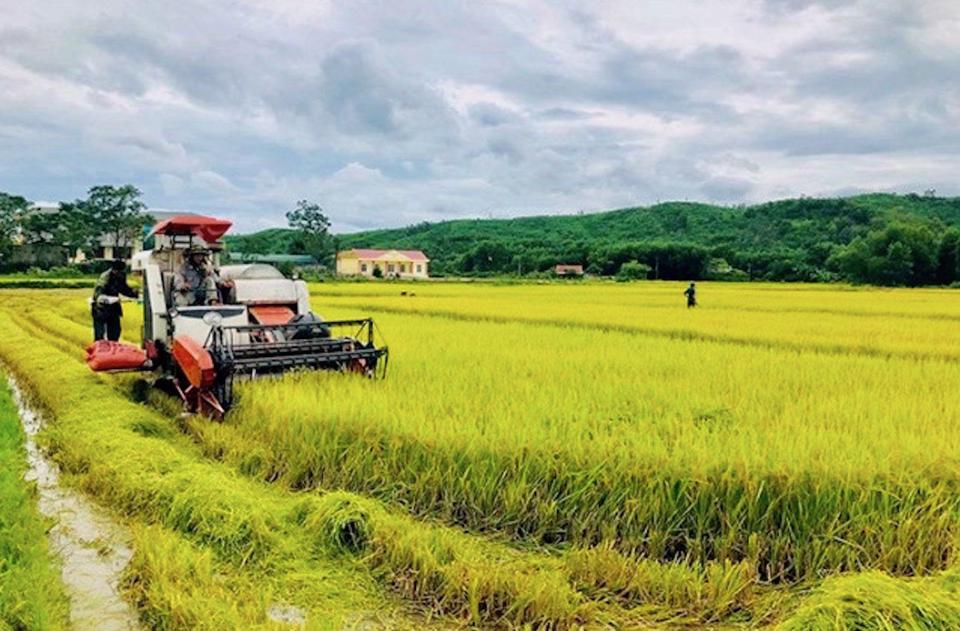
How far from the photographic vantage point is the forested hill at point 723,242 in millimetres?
56625

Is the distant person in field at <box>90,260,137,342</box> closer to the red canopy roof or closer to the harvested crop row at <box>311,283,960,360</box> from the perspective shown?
the red canopy roof

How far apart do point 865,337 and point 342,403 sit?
35.6 ft

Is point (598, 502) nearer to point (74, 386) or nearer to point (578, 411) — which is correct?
point (578, 411)

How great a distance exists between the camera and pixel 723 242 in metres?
93.1

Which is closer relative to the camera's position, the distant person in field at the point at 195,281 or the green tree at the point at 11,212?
the distant person in field at the point at 195,281

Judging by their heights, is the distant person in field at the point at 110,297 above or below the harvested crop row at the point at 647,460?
above

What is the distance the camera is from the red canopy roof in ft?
29.3

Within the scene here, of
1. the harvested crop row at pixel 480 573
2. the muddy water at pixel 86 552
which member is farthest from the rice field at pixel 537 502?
the muddy water at pixel 86 552

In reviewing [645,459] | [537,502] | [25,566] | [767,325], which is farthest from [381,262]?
[25,566]

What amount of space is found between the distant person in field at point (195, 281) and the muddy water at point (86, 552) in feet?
10.4

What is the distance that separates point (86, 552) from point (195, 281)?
523cm

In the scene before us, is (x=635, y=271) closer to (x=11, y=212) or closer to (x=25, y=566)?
(x=11, y=212)

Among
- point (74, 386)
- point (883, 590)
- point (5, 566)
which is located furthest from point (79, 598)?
point (74, 386)

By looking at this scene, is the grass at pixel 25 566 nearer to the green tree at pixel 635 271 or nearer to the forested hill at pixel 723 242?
the forested hill at pixel 723 242
